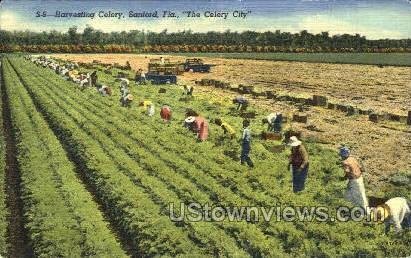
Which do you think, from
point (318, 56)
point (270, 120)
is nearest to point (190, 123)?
point (270, 120)

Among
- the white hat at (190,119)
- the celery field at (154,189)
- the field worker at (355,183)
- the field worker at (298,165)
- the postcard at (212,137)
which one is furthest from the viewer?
the white hat at (190,119)

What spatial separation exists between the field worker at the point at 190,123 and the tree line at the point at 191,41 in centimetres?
168

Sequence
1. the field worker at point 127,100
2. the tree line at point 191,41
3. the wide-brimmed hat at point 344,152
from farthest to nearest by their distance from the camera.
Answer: the field worker at point 127,100
the tree line at point 191,41
the wide-brimmed hat at point 344,152

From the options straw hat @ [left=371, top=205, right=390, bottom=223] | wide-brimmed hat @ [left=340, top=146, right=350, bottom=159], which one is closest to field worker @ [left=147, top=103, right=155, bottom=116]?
wide-brimmed hat @ [left=340, top=146, right=350, bottom=159]

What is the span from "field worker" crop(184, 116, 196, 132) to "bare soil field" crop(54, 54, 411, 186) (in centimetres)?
117

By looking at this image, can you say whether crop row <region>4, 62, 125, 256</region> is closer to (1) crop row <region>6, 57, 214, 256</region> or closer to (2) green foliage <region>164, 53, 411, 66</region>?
(1) crop row <region>6, 57, 214, 256</region>

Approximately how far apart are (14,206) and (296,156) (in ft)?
20.4

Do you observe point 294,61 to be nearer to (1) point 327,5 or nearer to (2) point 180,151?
(1) point 327,5

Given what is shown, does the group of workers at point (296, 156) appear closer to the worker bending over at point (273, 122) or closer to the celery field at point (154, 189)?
the worker bending over at point (273, 122)

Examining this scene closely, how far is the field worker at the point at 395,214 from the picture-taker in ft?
38.7

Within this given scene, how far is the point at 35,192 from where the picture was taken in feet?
43.9

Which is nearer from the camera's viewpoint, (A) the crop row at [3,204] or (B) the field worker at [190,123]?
(A) the crop row at [3,204]

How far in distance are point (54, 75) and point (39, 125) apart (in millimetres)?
2190

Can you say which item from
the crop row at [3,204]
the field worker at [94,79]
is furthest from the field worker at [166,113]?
the crop row at [3,204]
